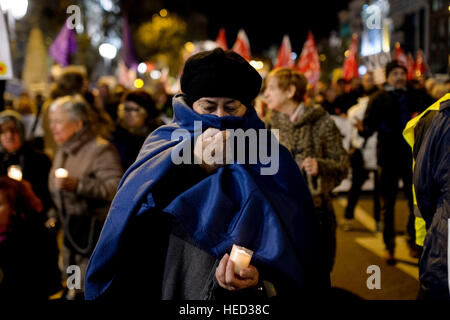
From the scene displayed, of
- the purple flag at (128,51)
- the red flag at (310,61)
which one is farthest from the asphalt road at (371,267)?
the purple flag at (128,51)

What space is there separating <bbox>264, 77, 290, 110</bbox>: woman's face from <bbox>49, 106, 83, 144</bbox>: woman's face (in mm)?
1701

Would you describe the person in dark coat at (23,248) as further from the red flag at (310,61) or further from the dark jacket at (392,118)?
the red flag at (310,61)

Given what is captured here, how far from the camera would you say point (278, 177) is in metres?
2.14

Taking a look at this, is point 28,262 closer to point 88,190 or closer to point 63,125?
point 88,190

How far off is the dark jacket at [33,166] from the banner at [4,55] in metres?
0.86

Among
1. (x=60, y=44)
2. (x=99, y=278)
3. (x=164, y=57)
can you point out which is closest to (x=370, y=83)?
(x=60, y=44)

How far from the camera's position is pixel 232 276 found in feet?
5.94

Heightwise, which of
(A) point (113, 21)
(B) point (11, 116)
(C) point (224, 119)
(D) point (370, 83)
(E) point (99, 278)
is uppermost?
(A) point (113, 21)

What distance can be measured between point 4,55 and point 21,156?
1.07 metres

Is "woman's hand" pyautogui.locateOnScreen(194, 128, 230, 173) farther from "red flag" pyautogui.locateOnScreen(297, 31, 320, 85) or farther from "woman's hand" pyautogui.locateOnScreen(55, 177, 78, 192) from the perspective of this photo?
"red flag" pyautogui.locateOnScreen(297, 31, 320, 85)

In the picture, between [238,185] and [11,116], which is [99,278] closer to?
[238,185]

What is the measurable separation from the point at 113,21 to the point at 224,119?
3508 centimetres

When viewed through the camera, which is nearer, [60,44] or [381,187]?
[381,187]

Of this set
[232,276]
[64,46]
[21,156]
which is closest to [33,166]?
[21,156]
